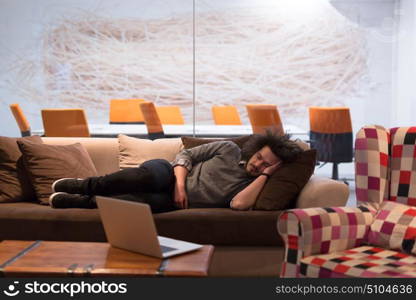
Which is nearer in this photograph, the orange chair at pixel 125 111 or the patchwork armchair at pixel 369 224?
the patchwork armchair at pixel 369 224

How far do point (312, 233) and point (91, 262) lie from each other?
0.96 meters

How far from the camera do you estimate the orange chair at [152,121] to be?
5594mm

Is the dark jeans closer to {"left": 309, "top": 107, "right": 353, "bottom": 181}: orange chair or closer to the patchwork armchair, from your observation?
the patchwork armchair

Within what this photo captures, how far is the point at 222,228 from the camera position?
3643 mm

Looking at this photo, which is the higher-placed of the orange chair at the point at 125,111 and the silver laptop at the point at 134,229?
the orange chair at the point at 125,111

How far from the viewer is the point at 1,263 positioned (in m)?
2.43

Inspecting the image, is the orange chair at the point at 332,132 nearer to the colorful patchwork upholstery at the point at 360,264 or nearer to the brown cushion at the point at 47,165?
the brown cushion at the point at 47,165

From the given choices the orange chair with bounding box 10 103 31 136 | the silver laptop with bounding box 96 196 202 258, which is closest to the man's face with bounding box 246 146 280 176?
the silver laptop with bounding box 96 196 202 258

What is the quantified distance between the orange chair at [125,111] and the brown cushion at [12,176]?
1624 mm

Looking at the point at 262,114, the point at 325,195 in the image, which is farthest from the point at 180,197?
the point at 262,114

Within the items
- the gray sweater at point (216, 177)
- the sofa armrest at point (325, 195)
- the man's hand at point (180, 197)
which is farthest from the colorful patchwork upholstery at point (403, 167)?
the man's hand at point (180, 197)

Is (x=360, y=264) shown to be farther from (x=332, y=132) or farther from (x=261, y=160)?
(x=332, y=132)

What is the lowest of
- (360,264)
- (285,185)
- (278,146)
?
(360,264)

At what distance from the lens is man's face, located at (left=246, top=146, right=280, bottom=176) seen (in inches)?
148
